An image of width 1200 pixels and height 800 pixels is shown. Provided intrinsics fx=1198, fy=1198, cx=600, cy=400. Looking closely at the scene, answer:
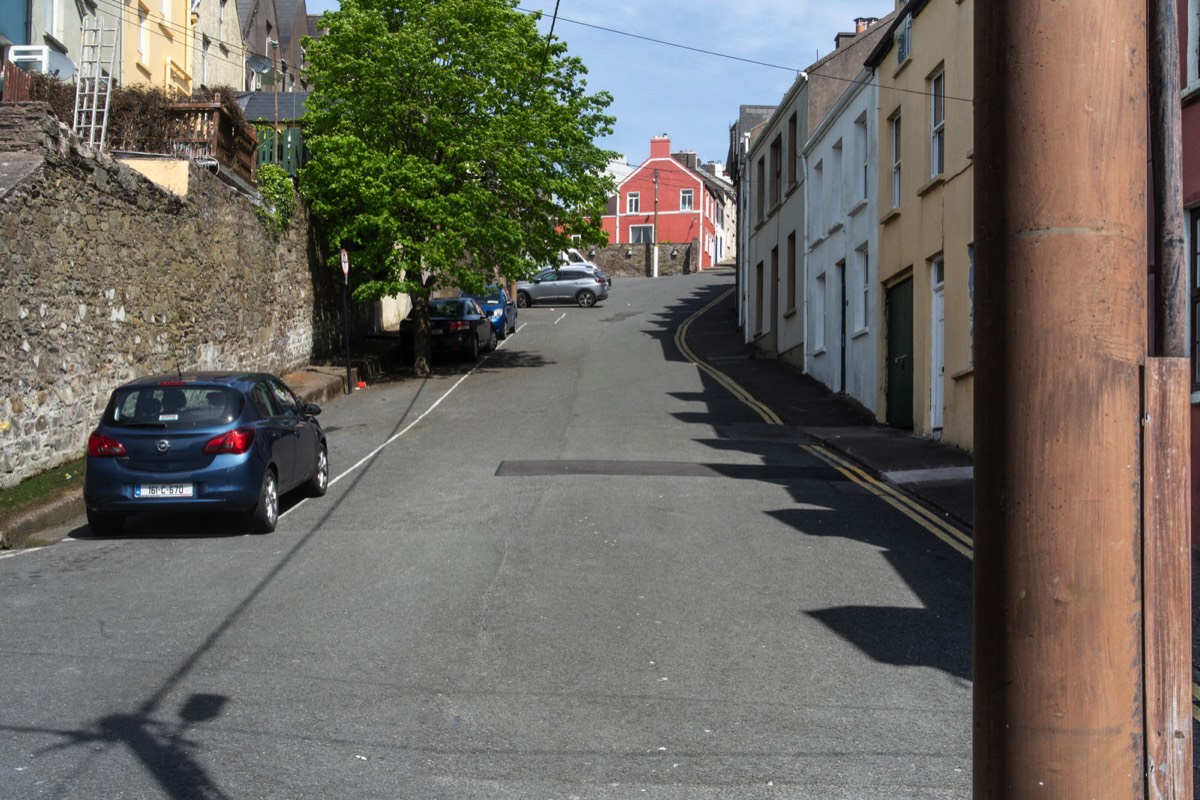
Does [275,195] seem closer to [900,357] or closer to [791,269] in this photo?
[900,357]

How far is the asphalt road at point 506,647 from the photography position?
5336 millimetres

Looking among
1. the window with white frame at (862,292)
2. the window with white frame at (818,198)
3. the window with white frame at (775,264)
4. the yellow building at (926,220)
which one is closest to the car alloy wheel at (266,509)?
the yellow building at (926,220)

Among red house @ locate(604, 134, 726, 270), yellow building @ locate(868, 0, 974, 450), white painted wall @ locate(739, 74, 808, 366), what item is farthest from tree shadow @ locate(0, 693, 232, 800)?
red house @ locate(604, 134, 726, 270)

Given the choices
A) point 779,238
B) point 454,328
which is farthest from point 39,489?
point 779,238

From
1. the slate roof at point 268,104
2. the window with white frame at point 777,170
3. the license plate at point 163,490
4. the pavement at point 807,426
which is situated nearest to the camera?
the license plate at point 163,490

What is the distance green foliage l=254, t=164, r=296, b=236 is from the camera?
24.4 metres

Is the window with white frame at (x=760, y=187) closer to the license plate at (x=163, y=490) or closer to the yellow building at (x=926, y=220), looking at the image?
the yellow building at (x=926, y=220)

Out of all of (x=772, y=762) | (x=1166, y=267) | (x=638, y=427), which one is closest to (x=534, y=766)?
(x=772, y=762)

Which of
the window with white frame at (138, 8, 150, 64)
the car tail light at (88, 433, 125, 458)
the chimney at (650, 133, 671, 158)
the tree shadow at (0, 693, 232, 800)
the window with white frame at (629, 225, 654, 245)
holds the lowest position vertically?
the tree shadow at (0, 693, 232, 800)

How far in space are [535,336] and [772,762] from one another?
32189 millimetres

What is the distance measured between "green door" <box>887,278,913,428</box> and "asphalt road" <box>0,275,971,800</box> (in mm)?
5832

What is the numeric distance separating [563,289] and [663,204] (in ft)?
114

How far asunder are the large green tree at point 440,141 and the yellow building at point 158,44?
592 centimetres

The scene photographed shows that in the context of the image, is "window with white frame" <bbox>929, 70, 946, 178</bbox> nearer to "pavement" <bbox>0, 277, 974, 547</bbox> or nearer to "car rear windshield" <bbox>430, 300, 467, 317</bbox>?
"pavement" <bbox>0, 277, 974, 547</bbox>
